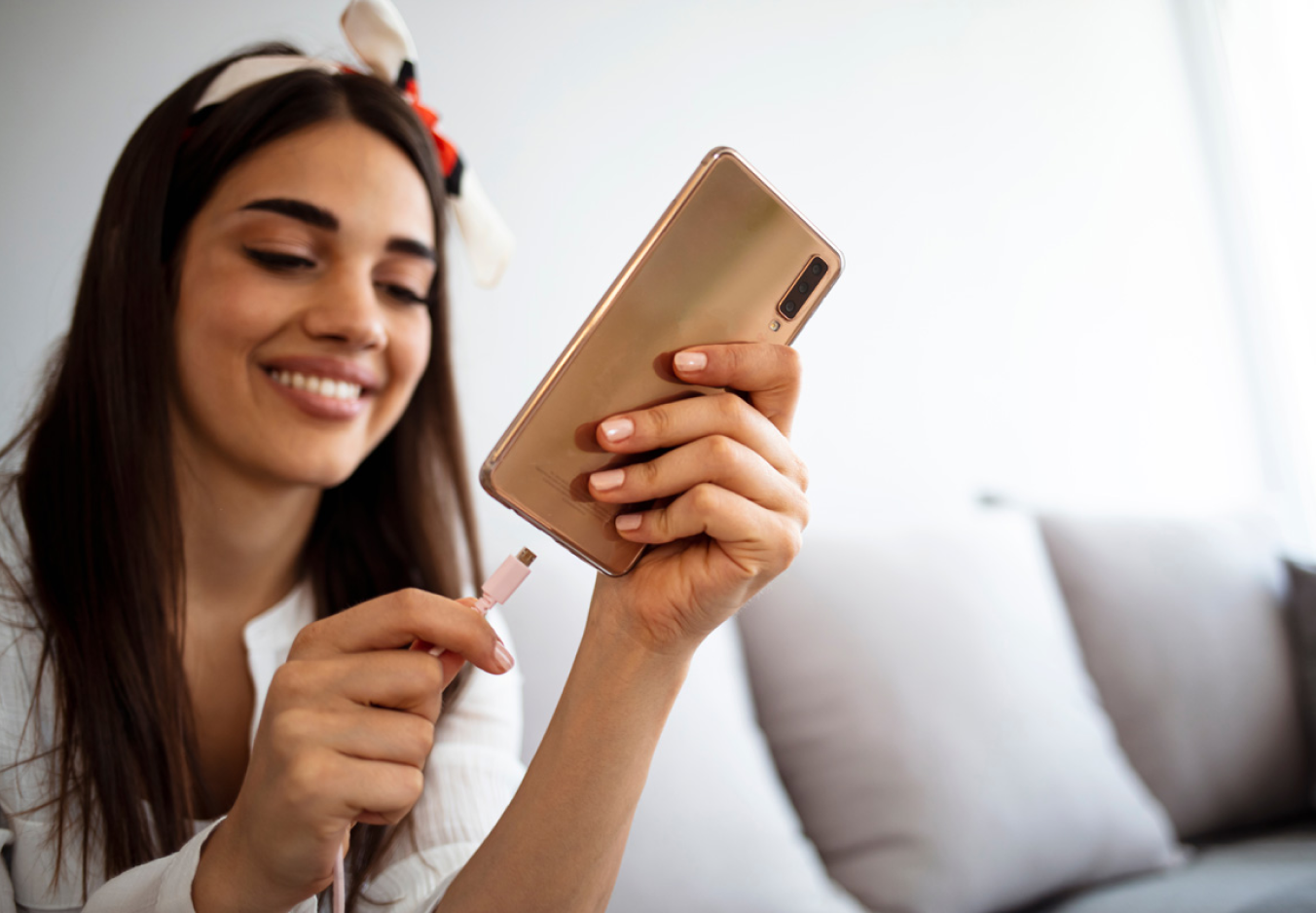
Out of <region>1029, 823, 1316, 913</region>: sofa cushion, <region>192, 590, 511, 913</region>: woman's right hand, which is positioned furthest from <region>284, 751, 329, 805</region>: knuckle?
<region>1029, 823, 1316, 913</region>: sofa cushion

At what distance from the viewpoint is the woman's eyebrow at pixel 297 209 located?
2.35 ft

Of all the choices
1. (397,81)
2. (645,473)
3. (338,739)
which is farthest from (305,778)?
(397,81)

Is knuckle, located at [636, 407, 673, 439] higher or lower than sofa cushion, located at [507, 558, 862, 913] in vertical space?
higher

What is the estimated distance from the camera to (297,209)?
0.72 m

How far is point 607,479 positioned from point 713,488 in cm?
7

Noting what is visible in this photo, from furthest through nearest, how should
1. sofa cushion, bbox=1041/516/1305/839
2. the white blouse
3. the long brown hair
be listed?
1. sofa cushion, bbox=1041/516/1305/839
2. the long brown hair
3. the white blouse

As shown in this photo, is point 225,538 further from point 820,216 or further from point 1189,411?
point 1189,411

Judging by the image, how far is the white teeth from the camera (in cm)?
75

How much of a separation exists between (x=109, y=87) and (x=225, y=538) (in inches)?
23.3

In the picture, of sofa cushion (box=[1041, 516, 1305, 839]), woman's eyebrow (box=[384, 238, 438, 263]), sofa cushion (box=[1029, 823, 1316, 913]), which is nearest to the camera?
woman's eyebrow (box=[384, 238, 438, 263])

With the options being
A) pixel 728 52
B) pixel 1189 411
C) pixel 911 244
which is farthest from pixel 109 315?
pixel 1189 411

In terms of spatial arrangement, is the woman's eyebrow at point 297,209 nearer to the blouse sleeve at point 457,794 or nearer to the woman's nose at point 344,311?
the woman's nose at point 344,311

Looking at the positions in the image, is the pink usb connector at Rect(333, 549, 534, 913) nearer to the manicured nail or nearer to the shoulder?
the manicured nail

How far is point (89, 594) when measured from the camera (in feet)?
2.30
